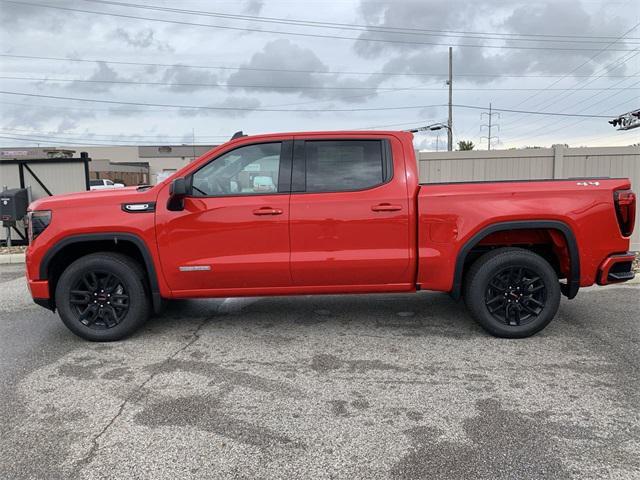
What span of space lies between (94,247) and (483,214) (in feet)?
12.2

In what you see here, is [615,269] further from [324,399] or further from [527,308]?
[324,399]

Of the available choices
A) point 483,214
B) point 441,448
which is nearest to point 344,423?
point 441,448

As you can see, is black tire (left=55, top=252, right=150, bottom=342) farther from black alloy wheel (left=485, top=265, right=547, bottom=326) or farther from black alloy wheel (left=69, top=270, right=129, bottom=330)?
black alloy wheel (left=485, top=265, right=547, bottom=326)

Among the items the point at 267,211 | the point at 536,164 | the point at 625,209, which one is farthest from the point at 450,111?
the point at 267,211

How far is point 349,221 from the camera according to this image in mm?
4629

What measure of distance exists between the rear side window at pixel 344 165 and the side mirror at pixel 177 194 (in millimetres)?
1126

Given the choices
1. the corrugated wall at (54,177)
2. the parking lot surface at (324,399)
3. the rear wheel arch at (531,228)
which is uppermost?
the corrugated wall at (54,177)

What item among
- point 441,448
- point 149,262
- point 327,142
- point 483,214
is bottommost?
point 441,448

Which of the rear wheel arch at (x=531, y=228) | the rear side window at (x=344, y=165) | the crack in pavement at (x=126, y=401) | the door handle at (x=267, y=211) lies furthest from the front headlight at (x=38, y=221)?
the rear wheel arch at (x=531, y=228)

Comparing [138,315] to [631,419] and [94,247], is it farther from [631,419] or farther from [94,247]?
[631,419]

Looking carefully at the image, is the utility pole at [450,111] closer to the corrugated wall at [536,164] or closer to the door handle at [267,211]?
the corrugated wall at [536,164]

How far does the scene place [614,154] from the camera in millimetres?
9227

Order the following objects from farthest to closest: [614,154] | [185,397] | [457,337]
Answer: [614,154] → [457,337] → [185,397]

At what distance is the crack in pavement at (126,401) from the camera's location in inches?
112
